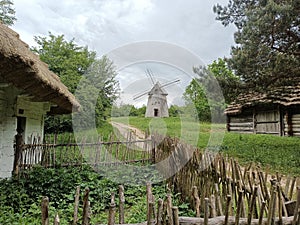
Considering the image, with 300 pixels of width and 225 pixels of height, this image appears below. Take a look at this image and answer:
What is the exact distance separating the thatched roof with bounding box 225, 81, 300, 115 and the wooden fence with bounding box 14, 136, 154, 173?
424 cm

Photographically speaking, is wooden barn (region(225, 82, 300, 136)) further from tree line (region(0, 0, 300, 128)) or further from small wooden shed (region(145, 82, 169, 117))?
Result: small wooden shed (region(145, 82, 169, 117))

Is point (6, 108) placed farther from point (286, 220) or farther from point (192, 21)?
point (192, 21)

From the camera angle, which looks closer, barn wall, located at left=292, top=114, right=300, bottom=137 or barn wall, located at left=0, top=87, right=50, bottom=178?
barn wall, located at left=0, top=87, right=50, bottom=178

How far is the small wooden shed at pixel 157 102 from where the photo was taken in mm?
14352

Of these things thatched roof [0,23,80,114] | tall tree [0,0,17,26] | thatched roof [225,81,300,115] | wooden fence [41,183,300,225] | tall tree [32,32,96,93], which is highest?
tall tree [0,0,17,26]

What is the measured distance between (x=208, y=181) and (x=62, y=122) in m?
12.5

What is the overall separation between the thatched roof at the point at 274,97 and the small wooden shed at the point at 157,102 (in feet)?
12.7

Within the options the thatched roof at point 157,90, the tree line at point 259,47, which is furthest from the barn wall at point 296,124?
the thatched roof at point 157,90

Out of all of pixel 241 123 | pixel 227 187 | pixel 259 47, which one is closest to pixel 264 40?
pixel 259 47

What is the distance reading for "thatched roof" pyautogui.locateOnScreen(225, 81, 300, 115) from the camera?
8.36m

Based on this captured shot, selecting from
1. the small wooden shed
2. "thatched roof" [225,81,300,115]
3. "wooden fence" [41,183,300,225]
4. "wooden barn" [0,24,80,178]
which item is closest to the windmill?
the small wooden shed

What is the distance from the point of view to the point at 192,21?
1150 centimetres

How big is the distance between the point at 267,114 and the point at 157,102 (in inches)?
244

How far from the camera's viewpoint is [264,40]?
706 centimetres
